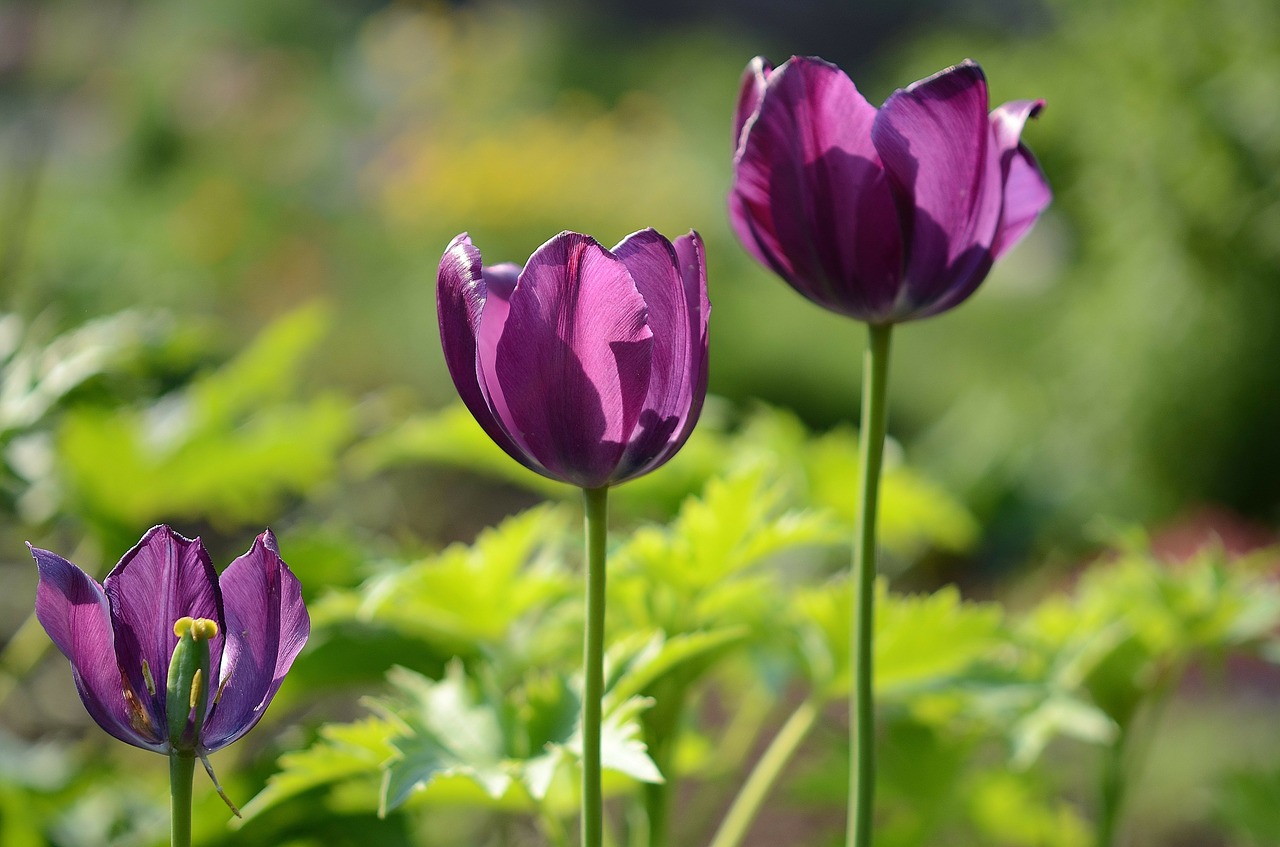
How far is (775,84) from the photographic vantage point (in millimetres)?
659

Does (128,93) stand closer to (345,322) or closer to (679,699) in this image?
(345,322)

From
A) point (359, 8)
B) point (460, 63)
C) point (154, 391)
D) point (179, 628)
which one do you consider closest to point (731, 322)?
point (460, 63)

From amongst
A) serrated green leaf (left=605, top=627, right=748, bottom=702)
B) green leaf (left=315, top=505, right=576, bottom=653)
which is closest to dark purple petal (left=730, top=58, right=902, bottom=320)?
Answer: serrated green leaf (left=605, top=627, right=748, bottom=702)

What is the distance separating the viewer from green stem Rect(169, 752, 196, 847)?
53cm

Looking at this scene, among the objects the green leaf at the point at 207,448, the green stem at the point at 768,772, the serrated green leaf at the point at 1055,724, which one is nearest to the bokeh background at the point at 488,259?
the green leaf at the point at 207,448

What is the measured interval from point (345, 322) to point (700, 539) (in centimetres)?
549

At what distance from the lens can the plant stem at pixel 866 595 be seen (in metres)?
0.64

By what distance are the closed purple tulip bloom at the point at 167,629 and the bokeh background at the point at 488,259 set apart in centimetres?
45

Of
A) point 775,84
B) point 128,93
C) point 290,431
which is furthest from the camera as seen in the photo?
point 128,93

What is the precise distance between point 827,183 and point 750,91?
0.37 feet

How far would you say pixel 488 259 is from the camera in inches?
232

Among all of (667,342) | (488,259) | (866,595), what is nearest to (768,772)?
(866,595)

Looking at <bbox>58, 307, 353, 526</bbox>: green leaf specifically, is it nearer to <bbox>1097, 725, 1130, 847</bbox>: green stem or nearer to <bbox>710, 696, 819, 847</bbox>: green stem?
<bbox>710, 696, 819, 847</bbox>: green stem

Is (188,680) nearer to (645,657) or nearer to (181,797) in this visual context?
(181,797)
